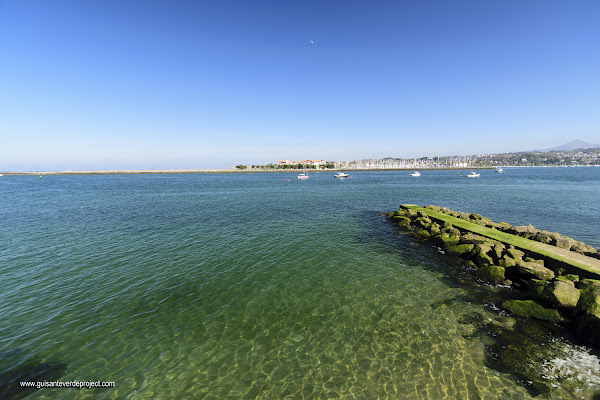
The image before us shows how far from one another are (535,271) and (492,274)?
6.23ft

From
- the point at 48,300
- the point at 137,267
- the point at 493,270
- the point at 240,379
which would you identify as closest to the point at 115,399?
the point at 240,379

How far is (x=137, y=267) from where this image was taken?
15844 millimetres

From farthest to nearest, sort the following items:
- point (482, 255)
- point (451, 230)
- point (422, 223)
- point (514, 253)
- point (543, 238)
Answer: point (422, 223)
point (451, 230)
point (543, 238)
point (482, 255)
point (514, 253)

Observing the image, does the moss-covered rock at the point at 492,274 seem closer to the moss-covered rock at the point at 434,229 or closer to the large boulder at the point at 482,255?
the large boulder at the point at 482,255

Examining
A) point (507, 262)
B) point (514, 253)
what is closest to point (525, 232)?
point (514, 253)

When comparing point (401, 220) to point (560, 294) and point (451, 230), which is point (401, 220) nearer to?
point (451, 230)

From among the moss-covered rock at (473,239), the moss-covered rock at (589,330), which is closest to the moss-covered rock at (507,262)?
the moss-covered rock at (473,239)

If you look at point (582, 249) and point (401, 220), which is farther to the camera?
point (401, 220)

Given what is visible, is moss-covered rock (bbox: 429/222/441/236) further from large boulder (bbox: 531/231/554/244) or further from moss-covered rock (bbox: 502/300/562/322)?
moss-covered rock (bbox: 502/300/562/322)

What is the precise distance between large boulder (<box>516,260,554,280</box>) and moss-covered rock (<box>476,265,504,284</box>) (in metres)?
0.92

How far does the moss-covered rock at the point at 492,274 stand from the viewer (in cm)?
1371

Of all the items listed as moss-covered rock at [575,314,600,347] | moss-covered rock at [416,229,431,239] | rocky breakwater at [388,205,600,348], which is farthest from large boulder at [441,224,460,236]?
moss-covered rock at [575,314,600,347]

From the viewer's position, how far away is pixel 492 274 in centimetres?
1390

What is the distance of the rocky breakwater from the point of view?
10.1 meters
